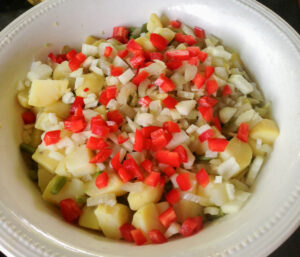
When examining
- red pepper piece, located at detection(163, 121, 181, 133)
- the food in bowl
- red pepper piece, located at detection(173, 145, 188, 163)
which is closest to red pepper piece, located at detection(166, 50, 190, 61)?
the food in bowl

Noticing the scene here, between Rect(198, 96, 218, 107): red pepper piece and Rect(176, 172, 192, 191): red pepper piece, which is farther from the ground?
Rect(198, 96, 218, 107): red pepper piece

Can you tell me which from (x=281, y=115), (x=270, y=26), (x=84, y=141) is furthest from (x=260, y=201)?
(x=270, y=26)

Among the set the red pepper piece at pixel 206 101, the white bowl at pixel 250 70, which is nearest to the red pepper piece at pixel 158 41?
the white bowl at pixel 250 70

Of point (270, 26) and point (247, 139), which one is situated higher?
point (270, 26)

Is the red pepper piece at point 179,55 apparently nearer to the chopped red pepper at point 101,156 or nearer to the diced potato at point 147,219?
the chopped red pepper at point 101,156

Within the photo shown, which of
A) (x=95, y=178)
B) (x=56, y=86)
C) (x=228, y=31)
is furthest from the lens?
Answer: (x=228, y=31)

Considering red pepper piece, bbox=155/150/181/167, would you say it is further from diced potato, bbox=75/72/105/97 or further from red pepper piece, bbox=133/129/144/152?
diced potato, bbox=75/72/105/97

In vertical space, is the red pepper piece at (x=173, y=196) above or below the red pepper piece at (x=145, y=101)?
below

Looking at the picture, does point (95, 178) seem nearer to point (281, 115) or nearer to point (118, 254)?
point (118, 254)
